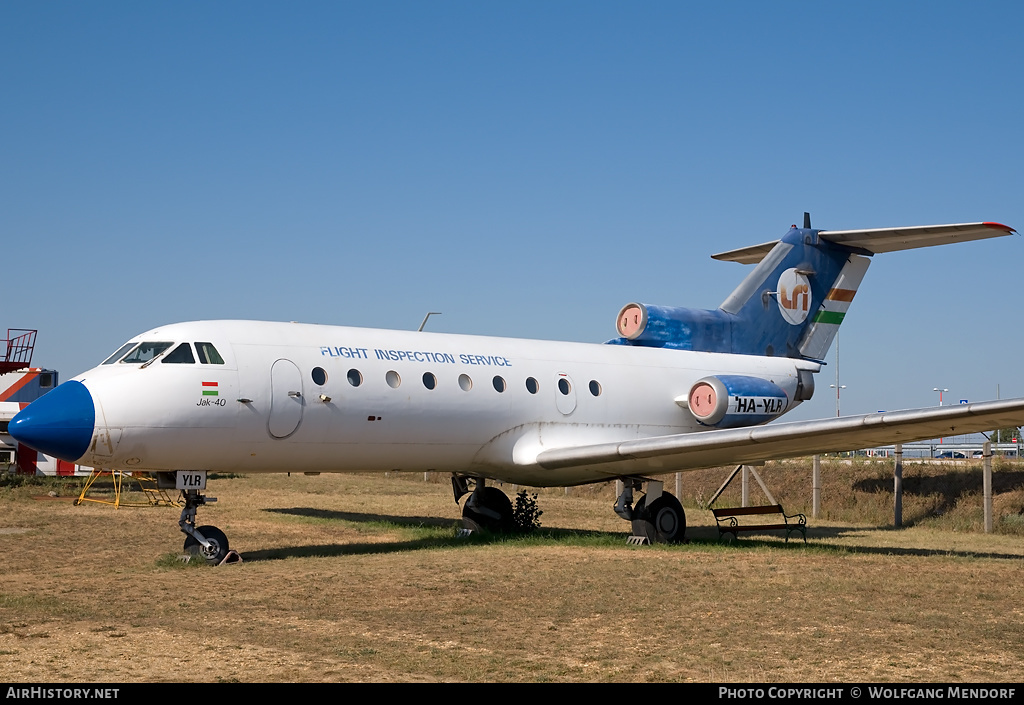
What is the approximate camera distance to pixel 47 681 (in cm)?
679

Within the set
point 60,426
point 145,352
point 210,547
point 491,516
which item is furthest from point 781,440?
point 60,426

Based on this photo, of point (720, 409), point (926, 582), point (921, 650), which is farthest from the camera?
point (720, 409)

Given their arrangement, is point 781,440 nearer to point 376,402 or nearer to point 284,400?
point 376,402

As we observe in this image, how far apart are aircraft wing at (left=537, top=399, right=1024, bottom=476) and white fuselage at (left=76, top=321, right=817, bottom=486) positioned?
2.47 feet

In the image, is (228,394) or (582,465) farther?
(582,465)

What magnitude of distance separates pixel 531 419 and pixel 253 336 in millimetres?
5060

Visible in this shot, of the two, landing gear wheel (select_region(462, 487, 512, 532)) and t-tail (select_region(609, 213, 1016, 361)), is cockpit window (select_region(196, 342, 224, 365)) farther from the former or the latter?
t-tail (select_region(609, 213, 1016, 361))

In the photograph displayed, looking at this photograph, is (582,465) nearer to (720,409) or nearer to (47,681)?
(720,409)

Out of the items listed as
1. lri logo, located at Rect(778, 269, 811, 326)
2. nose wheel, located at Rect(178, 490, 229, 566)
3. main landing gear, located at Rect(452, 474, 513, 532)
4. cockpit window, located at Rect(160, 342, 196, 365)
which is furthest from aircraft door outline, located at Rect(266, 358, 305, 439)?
lri logo, located at Rect(778, 269, 811, 326)

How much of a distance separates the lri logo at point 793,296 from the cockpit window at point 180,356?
12971 millimetres

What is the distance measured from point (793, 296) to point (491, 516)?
328 inches

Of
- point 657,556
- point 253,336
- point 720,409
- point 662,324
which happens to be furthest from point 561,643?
point 662,324

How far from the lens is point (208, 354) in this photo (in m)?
14.2

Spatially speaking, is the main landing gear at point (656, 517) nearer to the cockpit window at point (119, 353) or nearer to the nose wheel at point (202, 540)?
the nose wheel at point (202, 540)
